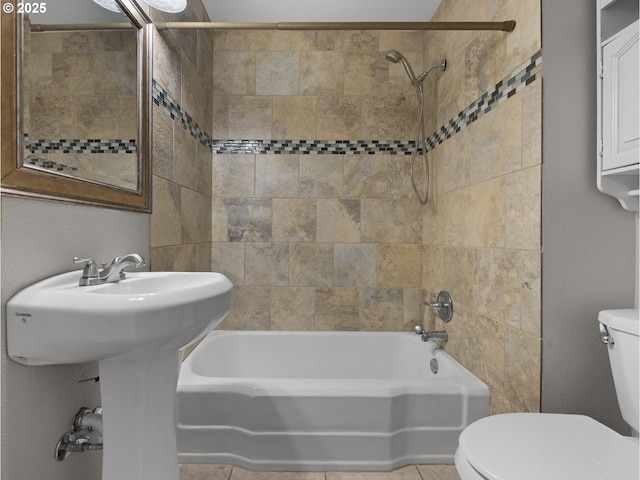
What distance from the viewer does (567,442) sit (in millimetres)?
1044

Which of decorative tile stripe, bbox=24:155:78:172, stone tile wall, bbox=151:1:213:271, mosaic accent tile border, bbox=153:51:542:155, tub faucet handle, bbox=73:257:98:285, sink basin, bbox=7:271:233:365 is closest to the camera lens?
sink basin, bbox=7:271:233:365

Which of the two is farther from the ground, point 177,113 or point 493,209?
point 177,113

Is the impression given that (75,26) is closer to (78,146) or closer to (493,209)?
(78,146)

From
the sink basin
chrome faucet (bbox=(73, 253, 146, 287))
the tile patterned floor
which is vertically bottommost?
the tile patterned floor

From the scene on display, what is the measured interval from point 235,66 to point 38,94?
5.82 ft

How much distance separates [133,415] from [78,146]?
0.82m

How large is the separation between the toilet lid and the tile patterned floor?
67cm

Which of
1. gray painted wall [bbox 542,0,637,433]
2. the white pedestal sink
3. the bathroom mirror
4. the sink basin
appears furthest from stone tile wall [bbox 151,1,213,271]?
gray painted wall [bbox 542,0,637,433]

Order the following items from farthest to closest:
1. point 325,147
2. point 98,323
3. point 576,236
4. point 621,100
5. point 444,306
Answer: point 325,147, point 444,306, point 576,236, point 621,100, point 98,323

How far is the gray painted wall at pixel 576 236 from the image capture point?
1.35 metres

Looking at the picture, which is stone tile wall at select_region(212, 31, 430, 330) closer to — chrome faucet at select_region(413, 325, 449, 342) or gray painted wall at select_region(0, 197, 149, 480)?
chrome faucet at select_region(413, 325, 449, 342)

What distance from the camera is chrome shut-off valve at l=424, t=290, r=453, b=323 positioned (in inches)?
82.7

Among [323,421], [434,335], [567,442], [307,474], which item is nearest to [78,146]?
[323,421]

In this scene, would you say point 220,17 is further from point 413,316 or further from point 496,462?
point 496,462
